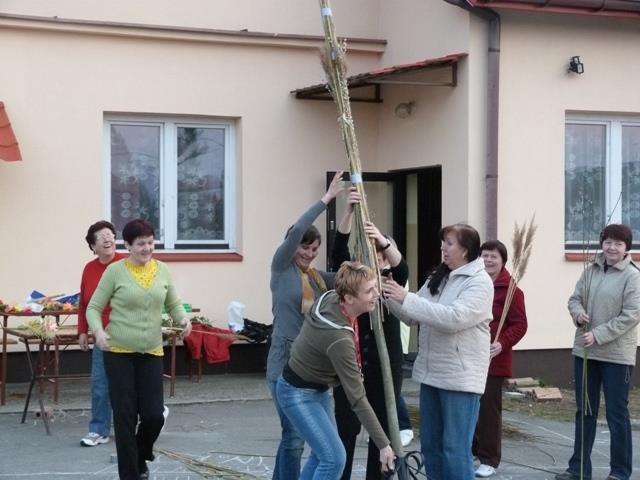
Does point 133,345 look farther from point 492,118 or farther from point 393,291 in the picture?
point 492,118

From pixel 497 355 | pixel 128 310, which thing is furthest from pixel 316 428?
pixel 497 355

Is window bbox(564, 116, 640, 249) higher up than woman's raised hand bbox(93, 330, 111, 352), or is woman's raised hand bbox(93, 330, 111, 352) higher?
window bbox(564, 116, 640, 249)

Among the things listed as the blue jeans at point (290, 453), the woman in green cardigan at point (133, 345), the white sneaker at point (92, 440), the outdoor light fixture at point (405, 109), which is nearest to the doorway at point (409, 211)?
the outdoor light fixture at point (405, 109)

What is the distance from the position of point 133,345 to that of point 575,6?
6.10 meters

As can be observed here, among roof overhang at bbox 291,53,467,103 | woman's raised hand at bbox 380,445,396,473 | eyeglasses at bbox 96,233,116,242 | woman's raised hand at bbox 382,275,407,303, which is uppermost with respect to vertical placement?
roof overhang at bbox 291,53,467,103

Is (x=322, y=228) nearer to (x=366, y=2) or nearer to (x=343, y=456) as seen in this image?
(x=366, y=2)

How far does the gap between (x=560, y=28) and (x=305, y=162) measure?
3040 millimetres

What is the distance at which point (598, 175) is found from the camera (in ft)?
38.5

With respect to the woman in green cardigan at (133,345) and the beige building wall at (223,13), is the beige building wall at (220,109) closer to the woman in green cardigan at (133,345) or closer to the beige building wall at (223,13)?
the beige building wall at (223,13)

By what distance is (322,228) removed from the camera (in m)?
12.1

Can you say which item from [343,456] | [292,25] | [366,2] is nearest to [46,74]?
[292,25]

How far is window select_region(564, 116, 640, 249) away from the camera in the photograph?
11.6 metres

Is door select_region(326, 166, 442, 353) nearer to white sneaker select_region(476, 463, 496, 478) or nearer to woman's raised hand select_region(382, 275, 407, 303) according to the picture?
white sneaker select_region(476, 463, 496, 478)

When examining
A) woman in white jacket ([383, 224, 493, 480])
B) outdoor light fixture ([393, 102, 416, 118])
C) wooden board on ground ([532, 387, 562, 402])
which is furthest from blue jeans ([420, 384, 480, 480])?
outdoor light fixture ([393, 102, 416, 118])
